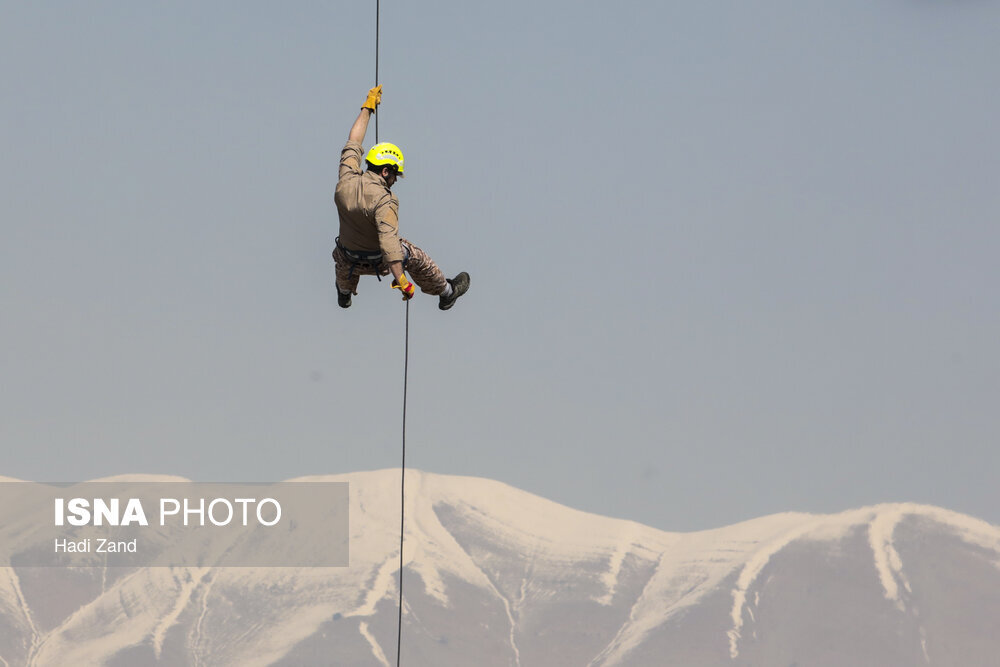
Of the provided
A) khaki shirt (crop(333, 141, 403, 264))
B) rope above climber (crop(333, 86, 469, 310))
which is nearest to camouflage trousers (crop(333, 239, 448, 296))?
rope above climber (crop(333, 86, 469, 310))

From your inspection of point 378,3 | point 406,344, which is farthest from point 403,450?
point 378,3

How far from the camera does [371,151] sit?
2684 centimetres

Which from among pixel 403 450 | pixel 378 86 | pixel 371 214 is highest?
pixel 378 86

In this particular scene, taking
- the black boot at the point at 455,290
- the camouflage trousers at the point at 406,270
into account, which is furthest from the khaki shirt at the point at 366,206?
the black boot at the point at 455,290

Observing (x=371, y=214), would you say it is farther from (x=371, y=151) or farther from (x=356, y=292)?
(x=356, y=292)

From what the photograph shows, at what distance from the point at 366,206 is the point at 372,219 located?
0.82 feet

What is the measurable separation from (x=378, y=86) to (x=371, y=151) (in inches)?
64.2

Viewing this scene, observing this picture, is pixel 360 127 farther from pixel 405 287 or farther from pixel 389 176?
pixel 405 287

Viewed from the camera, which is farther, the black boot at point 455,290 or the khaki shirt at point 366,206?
the black boot at point 455,290

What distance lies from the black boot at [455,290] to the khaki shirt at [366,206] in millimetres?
2971

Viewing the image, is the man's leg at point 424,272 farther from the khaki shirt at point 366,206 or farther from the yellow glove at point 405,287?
the yellow glove at point 405,287

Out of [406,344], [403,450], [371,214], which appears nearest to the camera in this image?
[371,214]

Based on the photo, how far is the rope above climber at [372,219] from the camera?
2611 cm

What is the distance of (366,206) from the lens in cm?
2645
